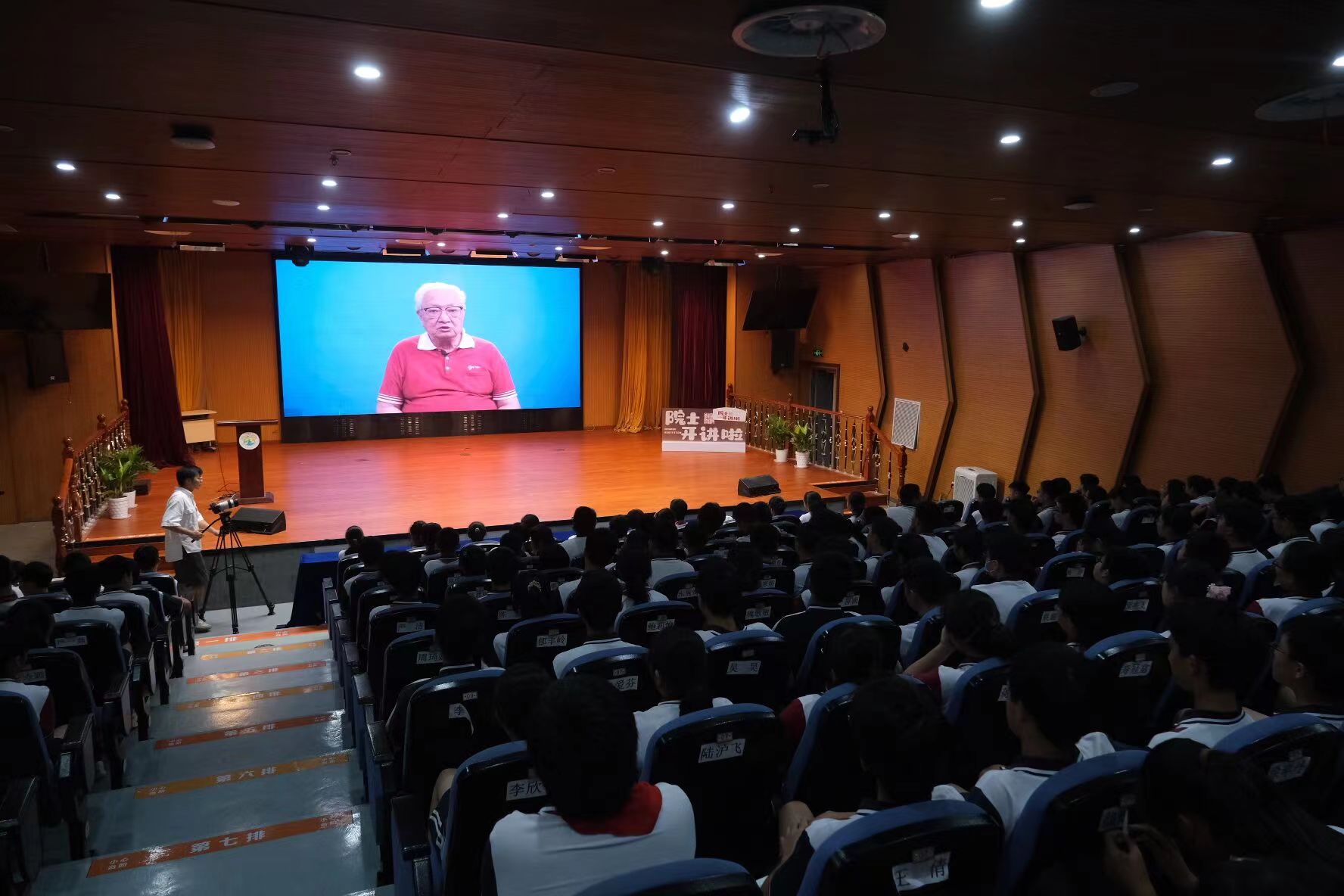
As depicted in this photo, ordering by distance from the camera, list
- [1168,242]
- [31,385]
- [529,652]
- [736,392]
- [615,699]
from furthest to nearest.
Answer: [736,392]
[31,385]
[1168,242]
[529,652]
[615,699]

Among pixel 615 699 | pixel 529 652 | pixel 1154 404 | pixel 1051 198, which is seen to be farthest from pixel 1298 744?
pixel 1154 404

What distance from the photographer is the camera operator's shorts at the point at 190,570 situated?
24.2 feet

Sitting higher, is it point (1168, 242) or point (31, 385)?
A: point (1168, 242)

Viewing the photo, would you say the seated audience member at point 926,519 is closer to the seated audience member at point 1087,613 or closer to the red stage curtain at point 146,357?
the seated audience member at point 1087,613

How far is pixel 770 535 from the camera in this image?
16.1 feet

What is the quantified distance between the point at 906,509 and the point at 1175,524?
2.03 meters

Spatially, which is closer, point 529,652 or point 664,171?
point 529,652

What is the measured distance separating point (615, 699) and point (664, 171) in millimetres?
5203

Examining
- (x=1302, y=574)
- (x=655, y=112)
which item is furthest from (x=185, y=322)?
(x=1302, y=574)

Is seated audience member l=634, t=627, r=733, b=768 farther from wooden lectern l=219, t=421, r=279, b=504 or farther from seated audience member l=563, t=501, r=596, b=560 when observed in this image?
wooden lectern l=219, t=421, r=279, b=504

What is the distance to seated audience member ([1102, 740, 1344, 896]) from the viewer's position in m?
1.45

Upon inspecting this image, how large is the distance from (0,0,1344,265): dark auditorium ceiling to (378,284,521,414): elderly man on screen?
22.1 feet

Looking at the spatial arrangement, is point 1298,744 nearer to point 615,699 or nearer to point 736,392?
point 615,699

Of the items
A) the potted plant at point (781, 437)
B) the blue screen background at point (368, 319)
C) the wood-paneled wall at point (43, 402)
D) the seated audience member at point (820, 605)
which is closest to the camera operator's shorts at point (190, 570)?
the wood-paneled wall at point (43, 402)
